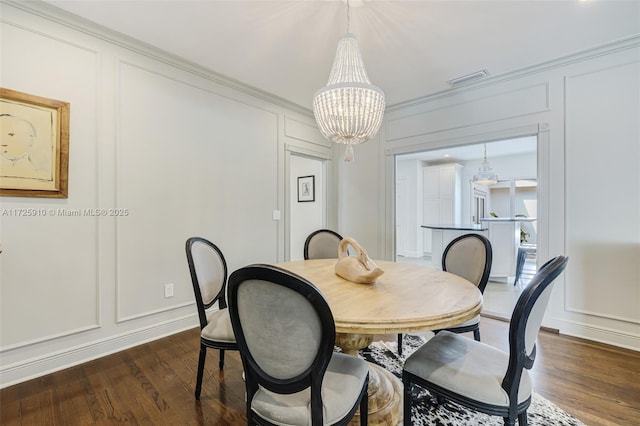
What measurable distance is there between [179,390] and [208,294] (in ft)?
2.07

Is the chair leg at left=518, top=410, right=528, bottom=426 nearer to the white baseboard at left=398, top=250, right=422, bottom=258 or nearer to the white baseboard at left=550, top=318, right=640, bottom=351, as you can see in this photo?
the white baseboard at left=550, top=318, right=640, bottom=351

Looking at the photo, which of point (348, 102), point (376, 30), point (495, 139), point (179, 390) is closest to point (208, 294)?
point (179, 390)

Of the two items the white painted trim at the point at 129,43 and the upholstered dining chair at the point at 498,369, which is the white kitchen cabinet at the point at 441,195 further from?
the upholstered dining chair at the point at 498,369

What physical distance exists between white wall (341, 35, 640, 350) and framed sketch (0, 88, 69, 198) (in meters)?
3.95

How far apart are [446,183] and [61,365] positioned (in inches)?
288

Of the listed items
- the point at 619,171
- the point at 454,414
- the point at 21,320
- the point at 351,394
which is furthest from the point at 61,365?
the point at 619,171

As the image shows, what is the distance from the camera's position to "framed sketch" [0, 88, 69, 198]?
1.87 m

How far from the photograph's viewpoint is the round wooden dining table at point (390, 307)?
110 centimetres

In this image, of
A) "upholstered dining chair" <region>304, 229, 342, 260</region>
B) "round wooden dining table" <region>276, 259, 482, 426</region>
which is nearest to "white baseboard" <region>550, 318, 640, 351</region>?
"round wooden dining table" <region>276, 259, 482, 426</region>

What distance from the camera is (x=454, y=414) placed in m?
1.57

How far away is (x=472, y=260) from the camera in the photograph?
2.13m

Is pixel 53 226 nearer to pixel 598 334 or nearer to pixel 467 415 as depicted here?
pixel 467 415

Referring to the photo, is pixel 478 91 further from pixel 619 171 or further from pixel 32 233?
pixel 32 233

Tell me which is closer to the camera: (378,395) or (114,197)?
(378,395)
